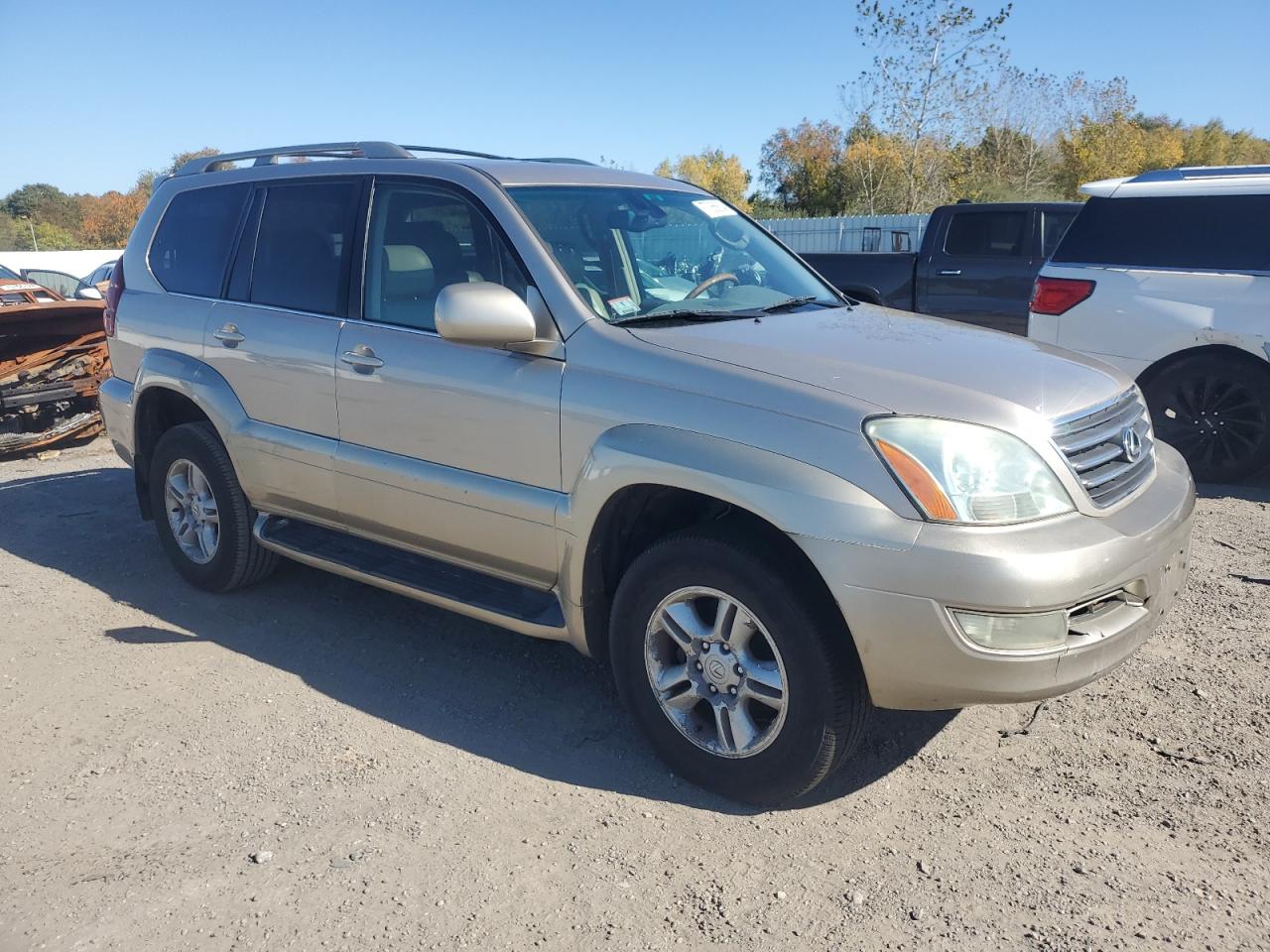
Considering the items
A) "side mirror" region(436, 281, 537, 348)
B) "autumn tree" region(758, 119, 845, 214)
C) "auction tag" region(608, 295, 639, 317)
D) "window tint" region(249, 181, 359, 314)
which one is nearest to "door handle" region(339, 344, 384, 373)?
"window tint" region(249, 181, 359, 314)

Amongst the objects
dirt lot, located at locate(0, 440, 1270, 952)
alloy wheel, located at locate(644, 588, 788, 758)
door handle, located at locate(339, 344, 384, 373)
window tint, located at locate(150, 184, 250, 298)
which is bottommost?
dirt lot, located at locate(0, 440, 1270, 952)

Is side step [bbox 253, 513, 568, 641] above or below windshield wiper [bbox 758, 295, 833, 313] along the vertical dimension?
below

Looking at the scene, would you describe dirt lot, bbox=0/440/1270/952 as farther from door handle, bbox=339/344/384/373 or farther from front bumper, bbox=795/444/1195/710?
door handle, bbox=339/344/384/373

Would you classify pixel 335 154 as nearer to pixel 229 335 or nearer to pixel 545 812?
pixel 229 335

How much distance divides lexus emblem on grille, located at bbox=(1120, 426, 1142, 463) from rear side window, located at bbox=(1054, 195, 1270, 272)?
12.5ft

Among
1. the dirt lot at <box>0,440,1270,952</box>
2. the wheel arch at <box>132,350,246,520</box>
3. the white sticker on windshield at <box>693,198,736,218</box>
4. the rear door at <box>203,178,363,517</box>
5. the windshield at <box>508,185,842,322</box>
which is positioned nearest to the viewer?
the dirt lot at <box>0,440,1270,952</box>

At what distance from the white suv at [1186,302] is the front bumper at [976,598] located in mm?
4097

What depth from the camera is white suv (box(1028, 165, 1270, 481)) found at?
634 cm

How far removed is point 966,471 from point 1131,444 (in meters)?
0.87

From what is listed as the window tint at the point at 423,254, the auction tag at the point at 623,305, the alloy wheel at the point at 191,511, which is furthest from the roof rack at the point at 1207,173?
the alloy wheel at the point at 191,511

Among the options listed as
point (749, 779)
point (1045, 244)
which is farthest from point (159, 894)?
point (1045, 244)

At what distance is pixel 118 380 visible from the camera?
5.35 metres

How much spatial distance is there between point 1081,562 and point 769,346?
1.14 m

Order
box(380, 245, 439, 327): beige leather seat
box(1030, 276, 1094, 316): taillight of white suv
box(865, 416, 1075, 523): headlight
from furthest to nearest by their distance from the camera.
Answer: box(1030, 276, 1094, 316): taillight of white suv
box(380, 245, 439, 327): beige leather seat
box(865, 416, 1075, 523): headlight
